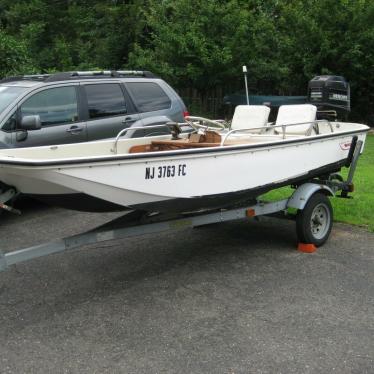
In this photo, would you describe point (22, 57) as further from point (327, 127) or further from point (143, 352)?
point (143, 352)

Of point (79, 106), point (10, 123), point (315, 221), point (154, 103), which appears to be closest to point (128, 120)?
point (154, 103)

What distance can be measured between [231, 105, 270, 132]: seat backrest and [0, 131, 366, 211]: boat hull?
106 cm

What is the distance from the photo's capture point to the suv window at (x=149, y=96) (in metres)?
8.34

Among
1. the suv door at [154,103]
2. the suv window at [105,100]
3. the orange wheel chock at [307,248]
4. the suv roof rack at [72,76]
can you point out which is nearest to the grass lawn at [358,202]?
the orange wheel chock at [307,248]

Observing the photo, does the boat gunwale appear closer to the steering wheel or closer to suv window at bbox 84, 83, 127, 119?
the steering wheel

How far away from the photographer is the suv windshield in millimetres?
6949

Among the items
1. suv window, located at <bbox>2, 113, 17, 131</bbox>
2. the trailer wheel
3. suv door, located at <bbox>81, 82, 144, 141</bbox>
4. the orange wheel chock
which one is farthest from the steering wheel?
suv window, located at <bbox>2, 113, 17, 131</bbox>

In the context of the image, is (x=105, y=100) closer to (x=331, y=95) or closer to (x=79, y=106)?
(x=79, y=106)

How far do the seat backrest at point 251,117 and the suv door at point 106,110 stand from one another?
1.73 metres

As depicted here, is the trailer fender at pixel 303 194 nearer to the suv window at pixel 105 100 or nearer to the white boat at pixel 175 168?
the white boat at pixel 175 168

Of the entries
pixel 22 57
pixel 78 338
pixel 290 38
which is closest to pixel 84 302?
pixel 78 338

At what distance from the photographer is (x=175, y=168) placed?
468 centimetres

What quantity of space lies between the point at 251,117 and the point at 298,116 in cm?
62

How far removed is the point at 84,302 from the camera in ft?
15.5
